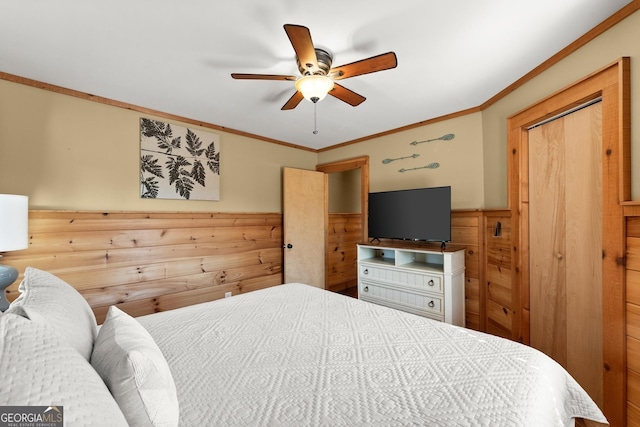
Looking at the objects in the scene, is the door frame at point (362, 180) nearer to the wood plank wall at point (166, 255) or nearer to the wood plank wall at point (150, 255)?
the wood plank wall at point (166, 255)

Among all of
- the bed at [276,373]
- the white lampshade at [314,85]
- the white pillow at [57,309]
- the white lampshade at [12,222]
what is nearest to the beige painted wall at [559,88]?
the bed at [276,373]

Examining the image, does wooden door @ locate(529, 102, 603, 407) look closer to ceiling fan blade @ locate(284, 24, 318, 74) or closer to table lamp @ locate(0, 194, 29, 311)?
ceiling fan blade @ locate(284, 24, 318, 74)

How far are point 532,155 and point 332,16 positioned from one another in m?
1.86

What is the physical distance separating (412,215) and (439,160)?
2.29ft

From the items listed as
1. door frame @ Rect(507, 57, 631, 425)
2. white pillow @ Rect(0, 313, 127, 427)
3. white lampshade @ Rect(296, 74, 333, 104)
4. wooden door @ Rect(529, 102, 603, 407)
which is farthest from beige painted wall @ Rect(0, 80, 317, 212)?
door frame @ Rect(507, 57, 631, 425)

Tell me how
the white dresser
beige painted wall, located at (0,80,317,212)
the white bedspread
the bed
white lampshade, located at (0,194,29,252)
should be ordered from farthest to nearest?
the white dresser → beige painted wall, located at (0,80,317,212) → white lampshade, located at (0,194,29,252) → the white bedspread → the bed

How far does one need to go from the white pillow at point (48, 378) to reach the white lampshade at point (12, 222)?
1.51m

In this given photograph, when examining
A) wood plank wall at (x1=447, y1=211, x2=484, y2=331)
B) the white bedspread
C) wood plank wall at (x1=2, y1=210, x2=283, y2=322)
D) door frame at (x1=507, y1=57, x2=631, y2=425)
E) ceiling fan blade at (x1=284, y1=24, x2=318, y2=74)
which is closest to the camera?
the white bedspread

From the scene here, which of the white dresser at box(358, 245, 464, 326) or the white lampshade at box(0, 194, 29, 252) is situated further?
the white dresser at box(358, 245, 464, 326)

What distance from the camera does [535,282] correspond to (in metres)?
2.11

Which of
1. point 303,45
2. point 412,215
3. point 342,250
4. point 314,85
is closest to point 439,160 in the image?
point 412,215

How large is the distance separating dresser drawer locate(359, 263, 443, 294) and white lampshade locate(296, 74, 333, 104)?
196 cm

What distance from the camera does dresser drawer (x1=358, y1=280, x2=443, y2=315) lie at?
104 inches

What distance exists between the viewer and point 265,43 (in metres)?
1.70
